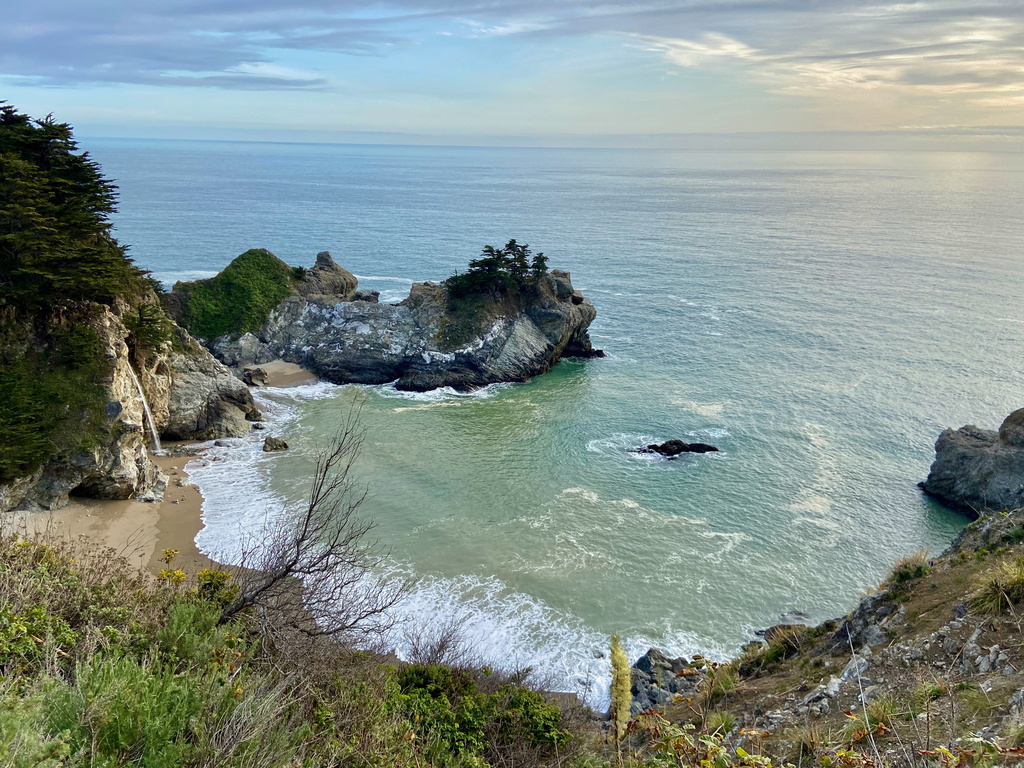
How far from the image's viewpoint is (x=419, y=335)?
151 feet

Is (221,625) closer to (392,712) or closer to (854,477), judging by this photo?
(392,712)

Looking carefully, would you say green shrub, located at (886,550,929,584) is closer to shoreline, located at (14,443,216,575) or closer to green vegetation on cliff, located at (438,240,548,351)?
shoreline, located at (14,443,216,575)

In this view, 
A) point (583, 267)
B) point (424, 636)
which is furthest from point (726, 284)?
point (424, 636)

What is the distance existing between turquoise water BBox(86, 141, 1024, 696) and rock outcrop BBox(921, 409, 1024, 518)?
97cm

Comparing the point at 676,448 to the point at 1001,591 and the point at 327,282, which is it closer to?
the point at 1001,591

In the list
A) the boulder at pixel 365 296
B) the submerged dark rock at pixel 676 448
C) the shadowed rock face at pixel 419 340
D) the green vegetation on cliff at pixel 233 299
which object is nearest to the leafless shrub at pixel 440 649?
the submerged dark rock at pixel 676 448

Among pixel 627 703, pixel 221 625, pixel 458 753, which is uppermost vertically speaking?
pixel 627 703

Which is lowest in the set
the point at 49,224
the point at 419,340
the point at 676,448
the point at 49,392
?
the point at 676,448

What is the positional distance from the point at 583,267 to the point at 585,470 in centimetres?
4696

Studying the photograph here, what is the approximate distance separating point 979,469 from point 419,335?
32831 mm

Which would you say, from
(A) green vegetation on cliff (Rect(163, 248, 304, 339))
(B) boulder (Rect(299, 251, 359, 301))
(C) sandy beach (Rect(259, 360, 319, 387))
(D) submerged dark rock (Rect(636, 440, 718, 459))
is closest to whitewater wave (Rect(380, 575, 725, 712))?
(D) submerged dark rock (Rect(636, 440, 718, 459))

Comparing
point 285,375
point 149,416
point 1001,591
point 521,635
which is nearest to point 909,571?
point 1001,591

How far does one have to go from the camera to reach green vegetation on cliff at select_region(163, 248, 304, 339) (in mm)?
49344

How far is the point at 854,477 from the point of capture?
31359mm
